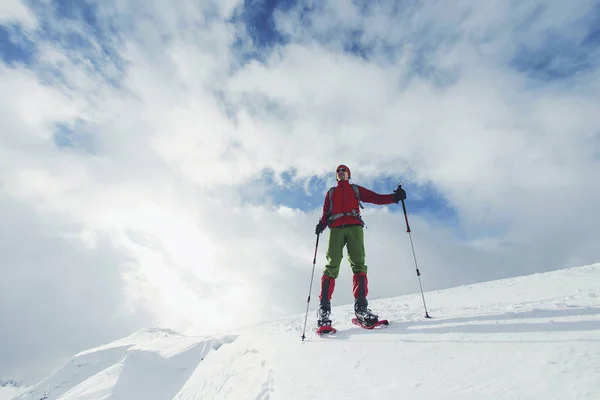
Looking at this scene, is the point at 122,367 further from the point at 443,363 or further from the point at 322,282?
the point at 443,363

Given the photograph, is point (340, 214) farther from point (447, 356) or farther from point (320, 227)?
point (447, 356)

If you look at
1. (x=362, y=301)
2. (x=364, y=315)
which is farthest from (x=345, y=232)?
(x=364, y=315)

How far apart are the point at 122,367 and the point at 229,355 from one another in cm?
946

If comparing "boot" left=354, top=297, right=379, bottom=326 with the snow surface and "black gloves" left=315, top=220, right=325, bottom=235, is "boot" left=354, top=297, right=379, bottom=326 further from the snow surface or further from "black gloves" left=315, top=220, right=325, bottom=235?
"black gloves" left=315, top=220, right=325, bottom=235

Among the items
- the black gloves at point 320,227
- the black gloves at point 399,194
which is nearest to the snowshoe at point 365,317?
the black gloves at point 320,227

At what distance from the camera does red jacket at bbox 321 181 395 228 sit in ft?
23.5

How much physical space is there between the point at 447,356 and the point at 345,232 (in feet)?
12.3

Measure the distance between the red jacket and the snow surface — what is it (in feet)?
7.49

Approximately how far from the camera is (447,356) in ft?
11.8

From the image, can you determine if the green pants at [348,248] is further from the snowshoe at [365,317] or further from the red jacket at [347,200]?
the snowshoe at [365,317]

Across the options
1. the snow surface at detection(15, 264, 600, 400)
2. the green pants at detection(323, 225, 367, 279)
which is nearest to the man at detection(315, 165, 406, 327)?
the green pants at detection(323, 225, 367, 279)

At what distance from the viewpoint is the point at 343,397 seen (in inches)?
131

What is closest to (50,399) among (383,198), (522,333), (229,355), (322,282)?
(229,355)

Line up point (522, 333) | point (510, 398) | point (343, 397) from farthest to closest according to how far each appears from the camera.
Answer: point (522, 333) → point (343, 397) → point (510, 398)
